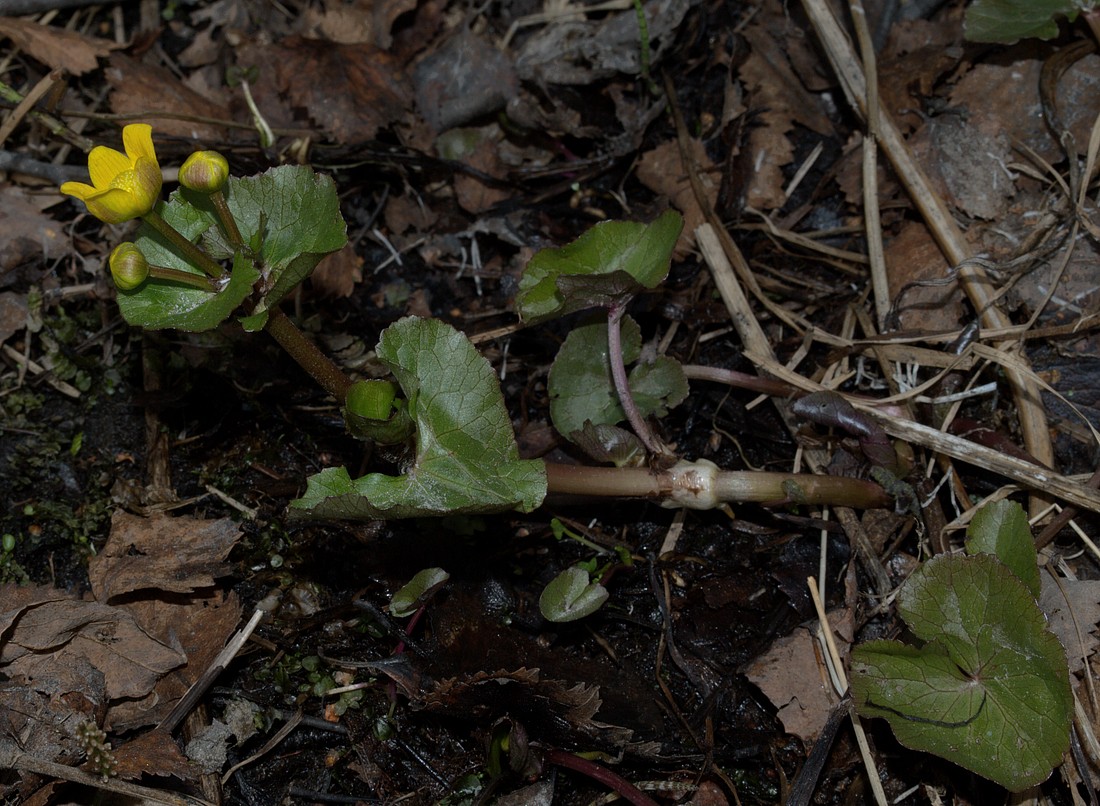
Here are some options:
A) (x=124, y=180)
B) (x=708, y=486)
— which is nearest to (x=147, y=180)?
(x=124, y=180)

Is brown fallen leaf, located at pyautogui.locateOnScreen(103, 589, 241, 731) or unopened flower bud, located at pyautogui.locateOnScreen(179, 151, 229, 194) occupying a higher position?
unopened flower bud, located at pyautogui.locateOnScreen(179, 151, 229, 194)

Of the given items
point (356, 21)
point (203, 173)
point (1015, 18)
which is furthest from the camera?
point (356, 21)

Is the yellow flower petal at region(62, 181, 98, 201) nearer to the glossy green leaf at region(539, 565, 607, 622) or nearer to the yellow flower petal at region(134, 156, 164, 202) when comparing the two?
the yellow flower petal at region(134, 156, 164, 202)

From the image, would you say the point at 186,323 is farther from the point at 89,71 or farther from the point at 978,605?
the point at 978,605

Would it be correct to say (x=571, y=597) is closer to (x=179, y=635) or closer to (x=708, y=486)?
(x=708, y=486)

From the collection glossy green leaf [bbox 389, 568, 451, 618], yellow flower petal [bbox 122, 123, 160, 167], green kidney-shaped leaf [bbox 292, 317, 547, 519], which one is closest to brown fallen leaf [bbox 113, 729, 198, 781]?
glossy green leaf [bbox 389, 568, 451, 618]

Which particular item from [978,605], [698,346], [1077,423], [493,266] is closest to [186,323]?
[493,266]
